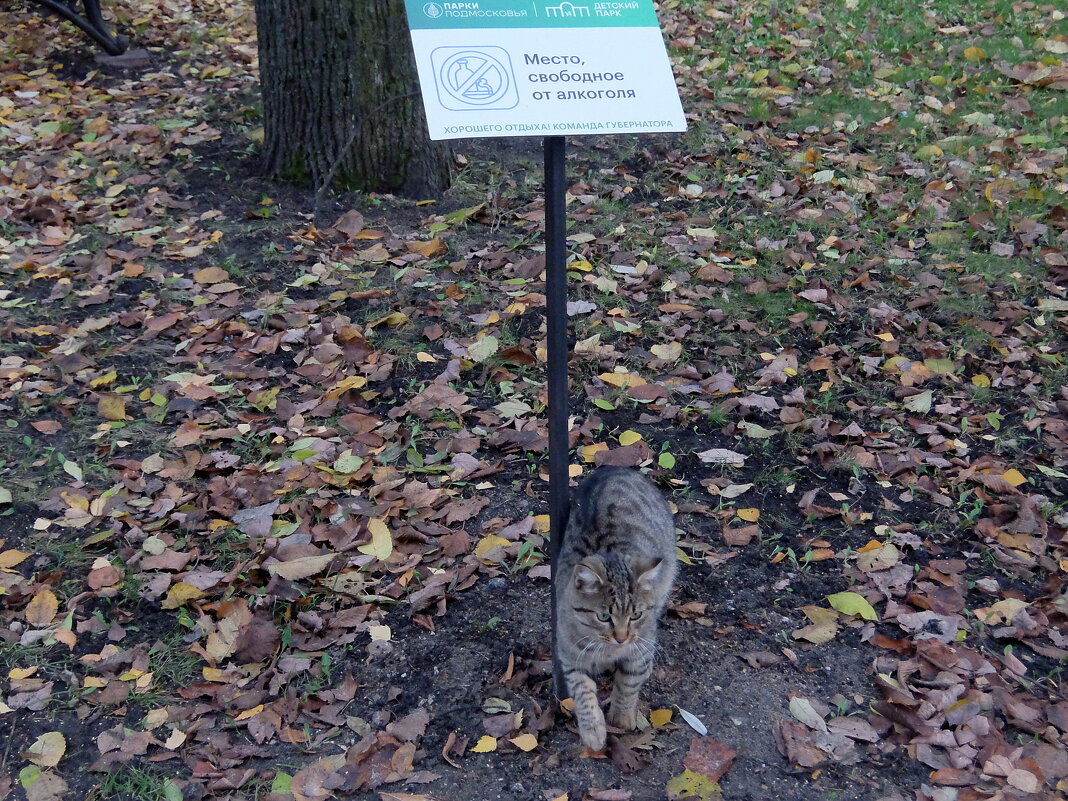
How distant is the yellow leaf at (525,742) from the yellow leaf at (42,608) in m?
1.88

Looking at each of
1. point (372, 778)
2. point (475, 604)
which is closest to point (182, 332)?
point (475, 604)

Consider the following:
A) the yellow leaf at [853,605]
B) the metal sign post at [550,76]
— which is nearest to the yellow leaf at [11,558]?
the metal sign post at [550,76]

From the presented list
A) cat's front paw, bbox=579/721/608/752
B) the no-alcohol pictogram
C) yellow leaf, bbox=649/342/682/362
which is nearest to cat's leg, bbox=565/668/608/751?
cat's front paw, bbox=579/721/608/752

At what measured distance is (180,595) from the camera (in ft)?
11.7

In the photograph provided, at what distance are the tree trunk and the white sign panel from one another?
284cm

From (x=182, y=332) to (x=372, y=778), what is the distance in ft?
10.0

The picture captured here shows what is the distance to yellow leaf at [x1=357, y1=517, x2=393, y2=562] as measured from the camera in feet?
12.2

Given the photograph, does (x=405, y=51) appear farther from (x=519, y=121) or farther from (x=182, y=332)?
(x=519, y=121)

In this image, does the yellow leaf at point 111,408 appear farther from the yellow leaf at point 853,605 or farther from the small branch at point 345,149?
the yellow leaf at point 853,605

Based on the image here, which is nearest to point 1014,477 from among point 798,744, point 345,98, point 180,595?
point 798,744

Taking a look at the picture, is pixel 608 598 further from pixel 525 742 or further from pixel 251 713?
pixel 251 713

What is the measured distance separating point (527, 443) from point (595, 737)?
62.3 inches

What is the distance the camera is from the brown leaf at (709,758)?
2.90 meters

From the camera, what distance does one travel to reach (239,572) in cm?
364
